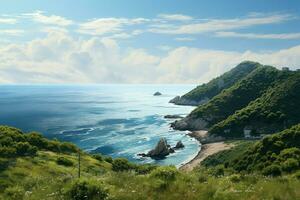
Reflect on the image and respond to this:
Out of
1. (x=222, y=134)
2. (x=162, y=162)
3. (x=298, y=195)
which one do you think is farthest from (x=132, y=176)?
(x=222, y=134)

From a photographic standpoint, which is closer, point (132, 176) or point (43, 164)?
point (132, 176)

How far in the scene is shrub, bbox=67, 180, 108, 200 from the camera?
→ 15.3 meters

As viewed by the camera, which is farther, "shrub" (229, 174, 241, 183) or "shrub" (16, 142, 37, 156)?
"shrub" (16, 142, 37, 156)

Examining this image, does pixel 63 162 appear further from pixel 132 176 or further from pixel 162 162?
pixel 162 162

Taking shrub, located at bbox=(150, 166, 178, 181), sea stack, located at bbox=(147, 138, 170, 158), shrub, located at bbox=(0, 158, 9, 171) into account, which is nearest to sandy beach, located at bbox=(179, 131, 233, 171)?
sea stack, located at bbox=(147, 138, 170, 158)

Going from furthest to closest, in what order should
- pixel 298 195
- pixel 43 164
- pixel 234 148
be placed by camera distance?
1. pixel 234 148
2. pixel 43 164
3. pixel 298 195

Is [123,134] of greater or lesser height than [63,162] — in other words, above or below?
below

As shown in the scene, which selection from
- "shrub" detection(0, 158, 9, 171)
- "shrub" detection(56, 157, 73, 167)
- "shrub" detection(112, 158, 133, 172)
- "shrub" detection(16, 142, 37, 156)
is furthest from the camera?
"shrub" detection(112, 158, 133, 172)

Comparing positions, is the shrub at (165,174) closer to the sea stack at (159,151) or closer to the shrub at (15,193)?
the shrub at (15,193)

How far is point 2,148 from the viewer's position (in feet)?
179

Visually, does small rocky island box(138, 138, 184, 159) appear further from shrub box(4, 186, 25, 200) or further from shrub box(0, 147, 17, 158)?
shrub box(4, 186, 25, 200)

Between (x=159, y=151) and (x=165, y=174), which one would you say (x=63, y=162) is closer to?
(x=165, y=174)

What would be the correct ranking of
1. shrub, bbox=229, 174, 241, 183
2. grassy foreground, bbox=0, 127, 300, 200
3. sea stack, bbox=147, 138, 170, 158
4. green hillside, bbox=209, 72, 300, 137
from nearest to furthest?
grassy foreground, bbox=0, 127, 300, 200, shrub, bbox=229, 174, 241, 183, sea stack, bbox=147, 138, 170, 158, green hillside, bbox=209, 72, 300, 137

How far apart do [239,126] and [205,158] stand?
194 ft
